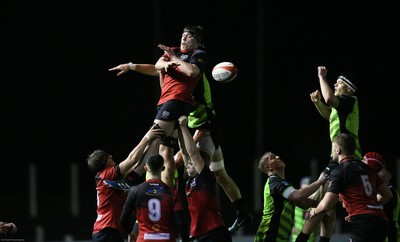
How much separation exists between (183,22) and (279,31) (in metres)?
2.87

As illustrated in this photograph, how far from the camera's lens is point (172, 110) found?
9.52 metres

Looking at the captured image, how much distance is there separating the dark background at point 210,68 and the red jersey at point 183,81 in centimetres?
1217

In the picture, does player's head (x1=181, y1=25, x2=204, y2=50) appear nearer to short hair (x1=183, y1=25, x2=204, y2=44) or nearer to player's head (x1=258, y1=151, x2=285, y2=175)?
short hair (x1=183, y1=25, x2=204, y2=44)

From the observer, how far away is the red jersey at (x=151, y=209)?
28.4 ft

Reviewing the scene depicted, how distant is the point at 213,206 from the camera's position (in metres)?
9.25

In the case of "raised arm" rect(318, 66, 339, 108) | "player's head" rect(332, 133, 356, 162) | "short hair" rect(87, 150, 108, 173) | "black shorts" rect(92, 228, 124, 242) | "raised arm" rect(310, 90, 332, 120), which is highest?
"raised arm" rect(318, 66, 339, 108)

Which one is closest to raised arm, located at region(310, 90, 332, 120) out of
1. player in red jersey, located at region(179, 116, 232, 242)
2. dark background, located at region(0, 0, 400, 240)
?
player in red jersey, located at region(179, 116, 232, 242)

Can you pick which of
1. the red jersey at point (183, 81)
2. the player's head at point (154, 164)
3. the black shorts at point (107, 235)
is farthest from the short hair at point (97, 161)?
the player's head at point (154, 164)

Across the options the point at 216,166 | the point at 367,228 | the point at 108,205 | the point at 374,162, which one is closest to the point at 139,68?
the point at 216,166

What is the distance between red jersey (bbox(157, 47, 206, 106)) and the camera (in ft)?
31.6

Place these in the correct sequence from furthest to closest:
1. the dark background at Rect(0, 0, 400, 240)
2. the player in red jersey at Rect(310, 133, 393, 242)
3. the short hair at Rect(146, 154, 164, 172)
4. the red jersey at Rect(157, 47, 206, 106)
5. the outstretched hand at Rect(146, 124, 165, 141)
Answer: the dark background at Rect(0, 0, 400, 240) → the red jersey at Rect(157, 47, 206, 106) → the outstretched hand at Rect(146, 124, 165, 141) → the player in red jersey at Rect(310, 133, 393, 242) → the short hair at Rect(146, 154, 164, 172)

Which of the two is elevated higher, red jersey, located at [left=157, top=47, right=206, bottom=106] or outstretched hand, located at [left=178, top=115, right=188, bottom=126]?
red jersey, located at [left=157, top=47, right=206, bottom=106]

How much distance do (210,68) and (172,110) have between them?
1345 cm

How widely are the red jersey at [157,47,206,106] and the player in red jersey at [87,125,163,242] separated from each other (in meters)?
0.44
